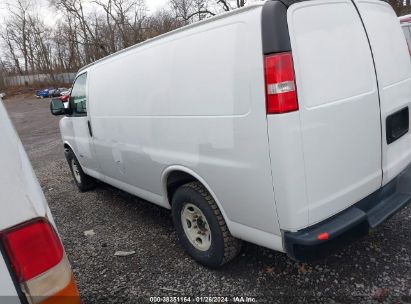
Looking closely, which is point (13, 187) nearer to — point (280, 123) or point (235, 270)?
point (280, 123)

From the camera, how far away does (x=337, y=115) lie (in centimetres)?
220

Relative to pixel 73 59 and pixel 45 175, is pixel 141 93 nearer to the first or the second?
pixel 45 175

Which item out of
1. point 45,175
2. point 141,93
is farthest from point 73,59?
point 141,93

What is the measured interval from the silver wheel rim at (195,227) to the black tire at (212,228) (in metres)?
0.07

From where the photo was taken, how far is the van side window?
15.1 ft

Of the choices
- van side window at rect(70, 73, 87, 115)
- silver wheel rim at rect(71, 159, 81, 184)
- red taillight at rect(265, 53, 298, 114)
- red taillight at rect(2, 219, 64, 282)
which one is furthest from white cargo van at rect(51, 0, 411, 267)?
silver wheel rim at rect(71, 159, 81, 184)

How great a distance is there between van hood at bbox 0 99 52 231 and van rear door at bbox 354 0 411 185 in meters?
2.37

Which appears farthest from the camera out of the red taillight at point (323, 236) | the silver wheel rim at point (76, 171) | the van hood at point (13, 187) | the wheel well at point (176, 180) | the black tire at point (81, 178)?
the silver wheel rim at point (76, 171)

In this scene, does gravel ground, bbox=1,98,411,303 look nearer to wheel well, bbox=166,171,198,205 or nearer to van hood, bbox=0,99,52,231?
wheel well, bbox=166,171,198,205

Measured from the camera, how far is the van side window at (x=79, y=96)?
4.62 metres

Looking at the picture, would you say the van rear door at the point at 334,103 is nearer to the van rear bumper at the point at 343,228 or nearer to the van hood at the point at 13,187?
the van rear bumper at the point at 343,228

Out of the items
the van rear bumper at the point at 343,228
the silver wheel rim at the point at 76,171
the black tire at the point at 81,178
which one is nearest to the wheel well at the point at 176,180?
the van rear bumper at the point at 343,228

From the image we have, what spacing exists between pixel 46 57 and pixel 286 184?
6835cm

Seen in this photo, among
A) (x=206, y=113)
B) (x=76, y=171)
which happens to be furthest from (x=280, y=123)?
(x=76, y=171)
